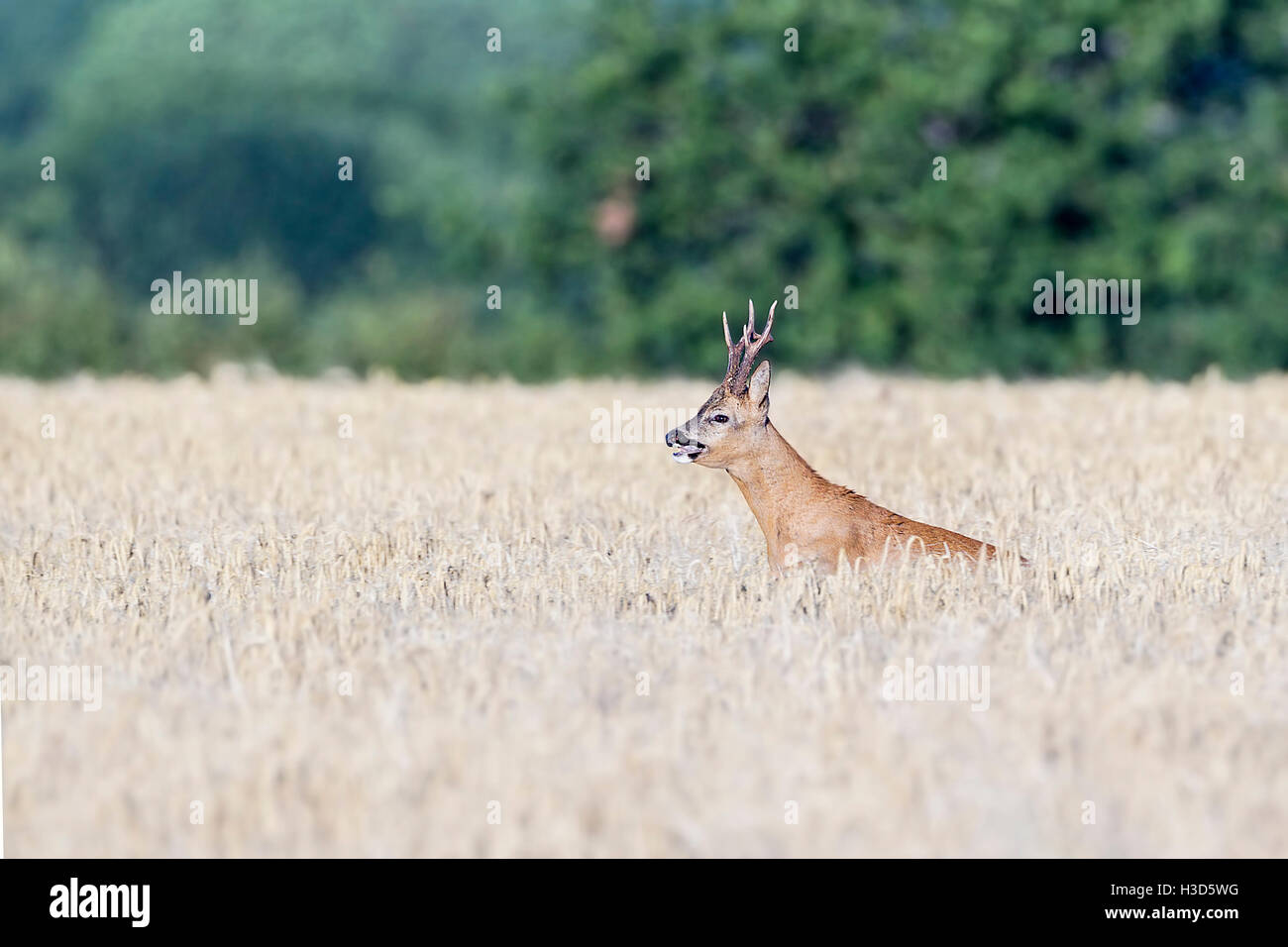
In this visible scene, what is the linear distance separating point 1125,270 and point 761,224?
20.4ft

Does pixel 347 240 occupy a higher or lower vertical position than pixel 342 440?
higher

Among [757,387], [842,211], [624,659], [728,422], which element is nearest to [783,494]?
[728,422]

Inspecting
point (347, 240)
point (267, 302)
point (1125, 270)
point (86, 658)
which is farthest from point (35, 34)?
point (86, 658)

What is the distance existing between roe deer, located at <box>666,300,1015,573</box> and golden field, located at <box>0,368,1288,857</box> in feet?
0.97

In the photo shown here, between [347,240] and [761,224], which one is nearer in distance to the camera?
[761,224]

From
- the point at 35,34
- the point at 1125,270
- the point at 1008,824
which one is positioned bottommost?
the point at 1008,824

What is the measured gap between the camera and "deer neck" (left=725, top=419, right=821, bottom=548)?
8688 millimetres

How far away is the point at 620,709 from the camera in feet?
A: 20.3

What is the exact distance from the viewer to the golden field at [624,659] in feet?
16.6

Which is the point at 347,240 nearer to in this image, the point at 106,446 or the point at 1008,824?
the point at 106,446

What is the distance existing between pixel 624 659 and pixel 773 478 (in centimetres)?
204

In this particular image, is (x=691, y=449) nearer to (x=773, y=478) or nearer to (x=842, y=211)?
(x=773, y=478)

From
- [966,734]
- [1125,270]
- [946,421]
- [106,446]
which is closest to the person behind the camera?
[966,734]

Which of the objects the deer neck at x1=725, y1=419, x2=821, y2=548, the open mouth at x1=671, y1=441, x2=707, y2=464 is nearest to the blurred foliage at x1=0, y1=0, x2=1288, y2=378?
the deer neck at x1=725, y1=419, x2=821, y2=548
